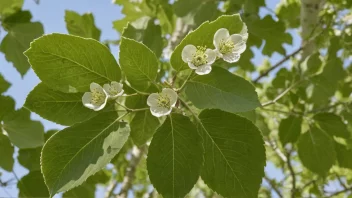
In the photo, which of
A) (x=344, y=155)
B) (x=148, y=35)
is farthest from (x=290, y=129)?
(x=148, y=35)

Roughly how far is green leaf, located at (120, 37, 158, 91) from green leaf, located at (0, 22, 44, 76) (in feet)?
3.48

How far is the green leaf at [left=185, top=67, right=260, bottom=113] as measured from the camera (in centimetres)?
101

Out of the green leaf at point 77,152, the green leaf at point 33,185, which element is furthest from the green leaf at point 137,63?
the green leaf at point 33,185

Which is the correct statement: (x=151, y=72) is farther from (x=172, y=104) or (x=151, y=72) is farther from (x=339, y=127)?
(x=339, y=127)

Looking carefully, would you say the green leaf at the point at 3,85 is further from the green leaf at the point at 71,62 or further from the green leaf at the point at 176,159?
the green leaf at the point at 176,159

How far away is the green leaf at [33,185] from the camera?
1722 mm

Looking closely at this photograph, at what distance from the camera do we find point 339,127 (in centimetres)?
179

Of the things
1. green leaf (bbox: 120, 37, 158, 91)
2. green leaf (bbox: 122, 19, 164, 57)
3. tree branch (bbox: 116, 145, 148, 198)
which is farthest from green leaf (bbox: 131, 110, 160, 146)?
tree branch (bbox: 116, 145, 148, 198)

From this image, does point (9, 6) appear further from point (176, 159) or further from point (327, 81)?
point (327, 81)

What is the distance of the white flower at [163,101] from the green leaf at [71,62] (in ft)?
0.38

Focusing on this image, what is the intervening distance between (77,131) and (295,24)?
2.23 meters

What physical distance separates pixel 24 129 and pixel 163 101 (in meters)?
0.89

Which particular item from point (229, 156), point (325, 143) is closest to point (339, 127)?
point (325, 143)

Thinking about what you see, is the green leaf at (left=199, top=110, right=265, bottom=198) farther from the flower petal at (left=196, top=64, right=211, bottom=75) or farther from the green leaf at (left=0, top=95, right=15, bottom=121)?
the green leaf at (left=0, top=95, right=15, bottom=121)
